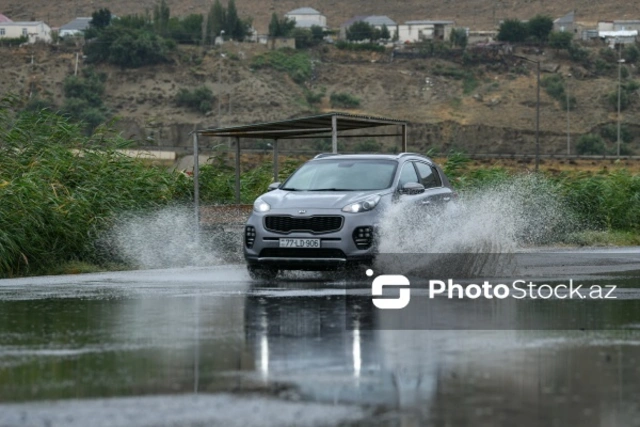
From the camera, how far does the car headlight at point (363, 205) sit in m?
18.5

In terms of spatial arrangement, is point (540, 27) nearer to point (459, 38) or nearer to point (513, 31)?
point (513, 31)

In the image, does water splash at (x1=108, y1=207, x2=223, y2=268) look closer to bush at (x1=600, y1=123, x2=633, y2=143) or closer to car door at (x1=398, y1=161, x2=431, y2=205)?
car door at (x1=398, y1=161, x2=431, y2=205)

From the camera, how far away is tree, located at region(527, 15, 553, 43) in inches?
6570

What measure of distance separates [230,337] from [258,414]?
12.2 ft

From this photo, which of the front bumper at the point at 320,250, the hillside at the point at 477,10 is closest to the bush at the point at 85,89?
the hillside at the point at 477,10

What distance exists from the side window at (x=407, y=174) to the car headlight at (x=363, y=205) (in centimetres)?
110

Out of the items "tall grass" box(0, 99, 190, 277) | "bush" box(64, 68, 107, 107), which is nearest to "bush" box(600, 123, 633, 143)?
"bush" box(64, 68, 107, 107)

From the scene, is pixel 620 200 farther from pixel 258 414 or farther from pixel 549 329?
pixel 258 414

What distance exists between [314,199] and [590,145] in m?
111

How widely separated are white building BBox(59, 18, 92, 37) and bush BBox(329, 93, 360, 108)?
4521 cm

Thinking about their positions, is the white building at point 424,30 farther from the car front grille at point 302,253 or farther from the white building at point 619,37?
the car front grille at point 302,253

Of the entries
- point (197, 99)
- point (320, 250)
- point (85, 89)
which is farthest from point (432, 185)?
point (85, 89)

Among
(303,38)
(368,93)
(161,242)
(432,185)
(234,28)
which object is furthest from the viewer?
(234,28)

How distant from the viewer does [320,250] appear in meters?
18.3
